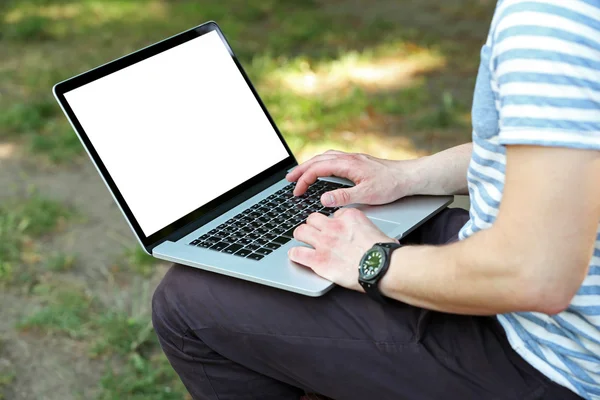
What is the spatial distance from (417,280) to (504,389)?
0.22m

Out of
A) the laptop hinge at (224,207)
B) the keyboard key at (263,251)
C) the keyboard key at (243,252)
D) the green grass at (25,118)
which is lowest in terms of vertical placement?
the keyboard key at (263,251)

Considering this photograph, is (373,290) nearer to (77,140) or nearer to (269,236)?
(269,236)

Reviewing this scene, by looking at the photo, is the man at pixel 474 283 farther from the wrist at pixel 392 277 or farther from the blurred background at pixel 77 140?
the blurred background at pixel 77 140

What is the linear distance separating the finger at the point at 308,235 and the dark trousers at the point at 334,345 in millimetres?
91

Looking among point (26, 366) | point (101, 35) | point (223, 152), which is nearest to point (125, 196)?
point (223, 152)

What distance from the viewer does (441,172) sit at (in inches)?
64.1

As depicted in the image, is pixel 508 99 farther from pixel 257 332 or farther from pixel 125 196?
pixel 125 196

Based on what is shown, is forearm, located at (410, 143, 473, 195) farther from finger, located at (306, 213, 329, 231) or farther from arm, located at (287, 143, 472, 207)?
finger, located at (306, 213, 329, 231)

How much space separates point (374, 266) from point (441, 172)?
0.44 m

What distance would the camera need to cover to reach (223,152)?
5.67ft

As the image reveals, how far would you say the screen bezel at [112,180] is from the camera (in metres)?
1.50

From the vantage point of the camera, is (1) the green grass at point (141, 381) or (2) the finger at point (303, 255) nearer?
(2) the finger at point (303, 255)

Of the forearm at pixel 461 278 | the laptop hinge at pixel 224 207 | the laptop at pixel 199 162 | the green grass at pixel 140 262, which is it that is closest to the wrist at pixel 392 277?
the forearm at pixel 461 278

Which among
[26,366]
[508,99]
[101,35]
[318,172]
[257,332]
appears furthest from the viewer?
[101,35]
